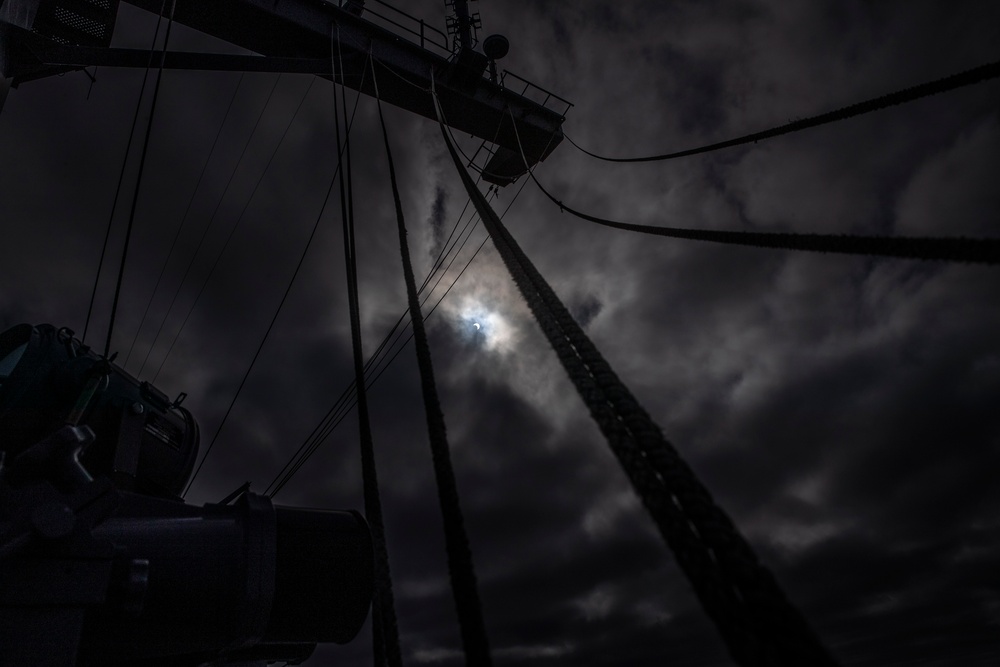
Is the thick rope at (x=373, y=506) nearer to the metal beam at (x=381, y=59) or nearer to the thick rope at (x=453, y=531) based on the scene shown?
the thick rope at (x=453, y=531)

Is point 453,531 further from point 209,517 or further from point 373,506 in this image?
point 209,517

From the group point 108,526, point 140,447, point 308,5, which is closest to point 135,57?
point 308,5

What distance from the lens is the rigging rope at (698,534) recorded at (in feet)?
3.11

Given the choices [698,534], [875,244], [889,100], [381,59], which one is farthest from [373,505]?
[381,59]

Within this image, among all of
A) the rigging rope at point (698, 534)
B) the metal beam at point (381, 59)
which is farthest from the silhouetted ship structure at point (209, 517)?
the metal beam at point (381, 59)

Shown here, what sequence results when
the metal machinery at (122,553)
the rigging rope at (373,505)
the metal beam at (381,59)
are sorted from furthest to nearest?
the metal beam at (381,59) → the metal machinery at (122,553) → the rigging rope at (373,505)

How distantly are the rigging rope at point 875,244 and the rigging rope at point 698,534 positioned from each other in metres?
0.97

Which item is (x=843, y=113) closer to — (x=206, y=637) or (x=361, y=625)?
(x=361, y=625)

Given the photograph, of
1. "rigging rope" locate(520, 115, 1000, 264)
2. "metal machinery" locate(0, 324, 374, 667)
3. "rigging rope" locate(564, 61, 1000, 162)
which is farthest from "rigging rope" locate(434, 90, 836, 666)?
"metal machinery" locate(0, 324, 374, 667)

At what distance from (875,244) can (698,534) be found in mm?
1277

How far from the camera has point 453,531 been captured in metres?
1.69

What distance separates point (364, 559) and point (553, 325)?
3368mm

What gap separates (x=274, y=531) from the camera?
3990mm

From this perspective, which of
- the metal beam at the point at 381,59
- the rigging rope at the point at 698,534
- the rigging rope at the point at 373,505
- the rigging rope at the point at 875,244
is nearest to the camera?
the rigging rope at the point at 698,534
